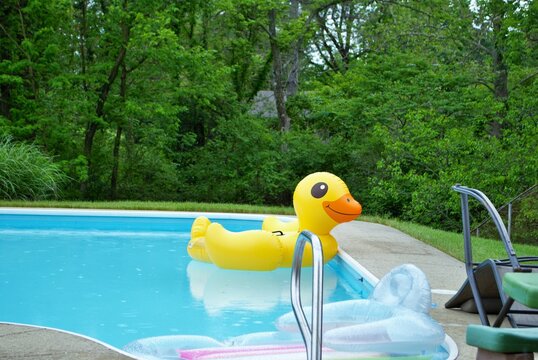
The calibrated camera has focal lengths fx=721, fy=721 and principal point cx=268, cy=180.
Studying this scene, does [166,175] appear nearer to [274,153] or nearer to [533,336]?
[274,153]

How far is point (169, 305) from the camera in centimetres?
665

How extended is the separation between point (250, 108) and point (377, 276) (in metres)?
11.7

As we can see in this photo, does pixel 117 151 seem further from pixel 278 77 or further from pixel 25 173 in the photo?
pixel 278 77

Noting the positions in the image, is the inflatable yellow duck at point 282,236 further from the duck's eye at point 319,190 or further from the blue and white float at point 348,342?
the blue and white float at point 348,342

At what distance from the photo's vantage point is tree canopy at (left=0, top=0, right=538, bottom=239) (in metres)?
13.3

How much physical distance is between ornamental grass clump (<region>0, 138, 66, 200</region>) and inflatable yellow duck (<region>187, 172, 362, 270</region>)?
Result: 579cm

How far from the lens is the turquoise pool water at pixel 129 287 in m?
6.02

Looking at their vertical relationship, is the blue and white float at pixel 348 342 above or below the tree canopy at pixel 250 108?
below

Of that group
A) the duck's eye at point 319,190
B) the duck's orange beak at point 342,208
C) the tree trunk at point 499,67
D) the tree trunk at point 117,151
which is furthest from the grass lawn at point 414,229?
the tree trunk at point 499,67

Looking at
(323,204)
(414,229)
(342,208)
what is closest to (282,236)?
(323,204)

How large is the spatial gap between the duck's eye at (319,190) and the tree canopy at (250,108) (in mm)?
5062

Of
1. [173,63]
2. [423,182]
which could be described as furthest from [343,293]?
[173,63]

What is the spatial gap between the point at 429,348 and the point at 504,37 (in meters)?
11.2

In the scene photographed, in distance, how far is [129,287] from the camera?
7398 millimetres
